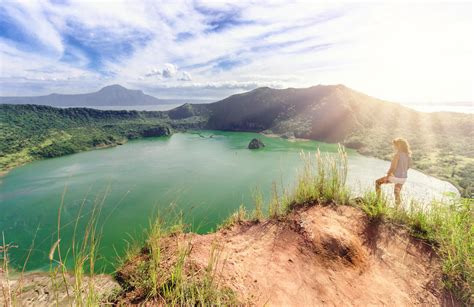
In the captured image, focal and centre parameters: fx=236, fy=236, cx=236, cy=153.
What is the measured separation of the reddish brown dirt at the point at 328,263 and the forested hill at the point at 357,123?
51.6 feet

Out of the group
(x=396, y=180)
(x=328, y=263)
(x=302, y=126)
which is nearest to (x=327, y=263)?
(x=328, y=263)

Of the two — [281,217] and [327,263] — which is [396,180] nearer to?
[281,217]

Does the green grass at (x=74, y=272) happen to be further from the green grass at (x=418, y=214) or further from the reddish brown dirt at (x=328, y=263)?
the green grass at (x=418, y=214)

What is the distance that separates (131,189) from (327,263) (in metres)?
22.1

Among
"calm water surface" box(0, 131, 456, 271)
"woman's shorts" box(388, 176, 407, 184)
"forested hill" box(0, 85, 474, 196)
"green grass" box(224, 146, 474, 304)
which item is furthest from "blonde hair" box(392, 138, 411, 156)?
"forested hill" box(0, 85, 474, 196)

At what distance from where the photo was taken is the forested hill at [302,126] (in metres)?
33.7

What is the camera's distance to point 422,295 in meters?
3.05

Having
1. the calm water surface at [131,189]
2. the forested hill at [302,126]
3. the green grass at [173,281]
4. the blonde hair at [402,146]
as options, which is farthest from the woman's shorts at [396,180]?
the forested hill at [302,126]

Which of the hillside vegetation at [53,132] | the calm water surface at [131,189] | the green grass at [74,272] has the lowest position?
the calm water surface at [131,189]

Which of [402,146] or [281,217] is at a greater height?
[402,146]

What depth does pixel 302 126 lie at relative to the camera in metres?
62.1

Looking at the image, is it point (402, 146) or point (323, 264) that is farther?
point (402, 146)

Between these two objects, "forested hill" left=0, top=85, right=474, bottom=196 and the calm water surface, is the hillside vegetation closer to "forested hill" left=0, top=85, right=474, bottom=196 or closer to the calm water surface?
"forested hill" left=0, top=85, right=474, bottom=196

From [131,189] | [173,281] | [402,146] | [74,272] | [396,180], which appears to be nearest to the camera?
[74,272]
